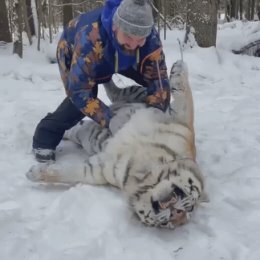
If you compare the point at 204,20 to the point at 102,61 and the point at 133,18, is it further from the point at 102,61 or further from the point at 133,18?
the point at 133,18

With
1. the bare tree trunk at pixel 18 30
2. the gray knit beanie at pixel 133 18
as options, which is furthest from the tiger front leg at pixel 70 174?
the bare tree trunk at pixel 18 30

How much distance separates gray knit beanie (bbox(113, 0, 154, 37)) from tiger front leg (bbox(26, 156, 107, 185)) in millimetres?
932

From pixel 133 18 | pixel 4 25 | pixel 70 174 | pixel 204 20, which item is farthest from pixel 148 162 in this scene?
pixel 4 25

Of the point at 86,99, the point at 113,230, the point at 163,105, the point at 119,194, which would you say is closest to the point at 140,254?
the point at 113,230

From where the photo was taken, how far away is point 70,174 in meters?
3.27

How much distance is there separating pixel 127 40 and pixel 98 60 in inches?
12.1

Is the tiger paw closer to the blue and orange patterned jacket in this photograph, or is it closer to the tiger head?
the blue and orange patterned jacket

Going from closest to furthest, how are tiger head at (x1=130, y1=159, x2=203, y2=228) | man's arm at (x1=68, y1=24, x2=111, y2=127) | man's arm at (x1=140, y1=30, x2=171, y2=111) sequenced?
tiger head at (x1=130, y1=159, x2=203, y2=228) < man's arm at (x1=68, y1=24, x2=111, y2=127) < man's arm at (x1=140, y1=30, x2=171, y2=111)

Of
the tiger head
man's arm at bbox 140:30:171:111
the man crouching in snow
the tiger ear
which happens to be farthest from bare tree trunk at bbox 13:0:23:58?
the tiger ear

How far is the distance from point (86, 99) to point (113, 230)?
1.03 m

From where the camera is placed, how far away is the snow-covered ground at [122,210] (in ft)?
8.41

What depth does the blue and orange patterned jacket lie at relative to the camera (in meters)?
3.36

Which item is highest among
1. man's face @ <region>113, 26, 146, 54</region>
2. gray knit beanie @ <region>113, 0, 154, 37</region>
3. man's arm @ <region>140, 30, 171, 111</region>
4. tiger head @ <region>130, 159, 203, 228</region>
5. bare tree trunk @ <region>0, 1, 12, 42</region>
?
gray knit beanie @ <region>113, 0, 154, 37</region>

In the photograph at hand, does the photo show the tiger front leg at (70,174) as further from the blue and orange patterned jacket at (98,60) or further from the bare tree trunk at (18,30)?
the bare tree trunk at (18,30)
